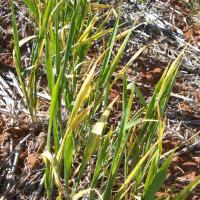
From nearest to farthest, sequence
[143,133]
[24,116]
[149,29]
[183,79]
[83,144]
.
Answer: [143,133] < [83,144] < [24,116] < [183,79] < [149,29]

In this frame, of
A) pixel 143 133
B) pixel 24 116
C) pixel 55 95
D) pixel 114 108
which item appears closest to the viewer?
pixel 55 95

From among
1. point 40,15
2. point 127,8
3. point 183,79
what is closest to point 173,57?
point 183,79

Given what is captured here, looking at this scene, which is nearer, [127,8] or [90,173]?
[90,173]

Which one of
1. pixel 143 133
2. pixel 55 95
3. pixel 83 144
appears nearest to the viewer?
pixel 55 95

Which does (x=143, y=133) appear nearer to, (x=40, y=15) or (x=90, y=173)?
(x=90, y=173)

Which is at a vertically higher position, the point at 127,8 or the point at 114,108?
the point at 127,8

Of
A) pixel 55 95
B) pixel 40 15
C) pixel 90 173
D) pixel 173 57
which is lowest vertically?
pixel 90 173

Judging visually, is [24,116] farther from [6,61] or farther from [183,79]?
[183,79]

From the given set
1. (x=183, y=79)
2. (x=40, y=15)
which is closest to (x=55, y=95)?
(x=40, y=15)

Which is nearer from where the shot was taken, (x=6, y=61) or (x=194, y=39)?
(x=6, y=61)
